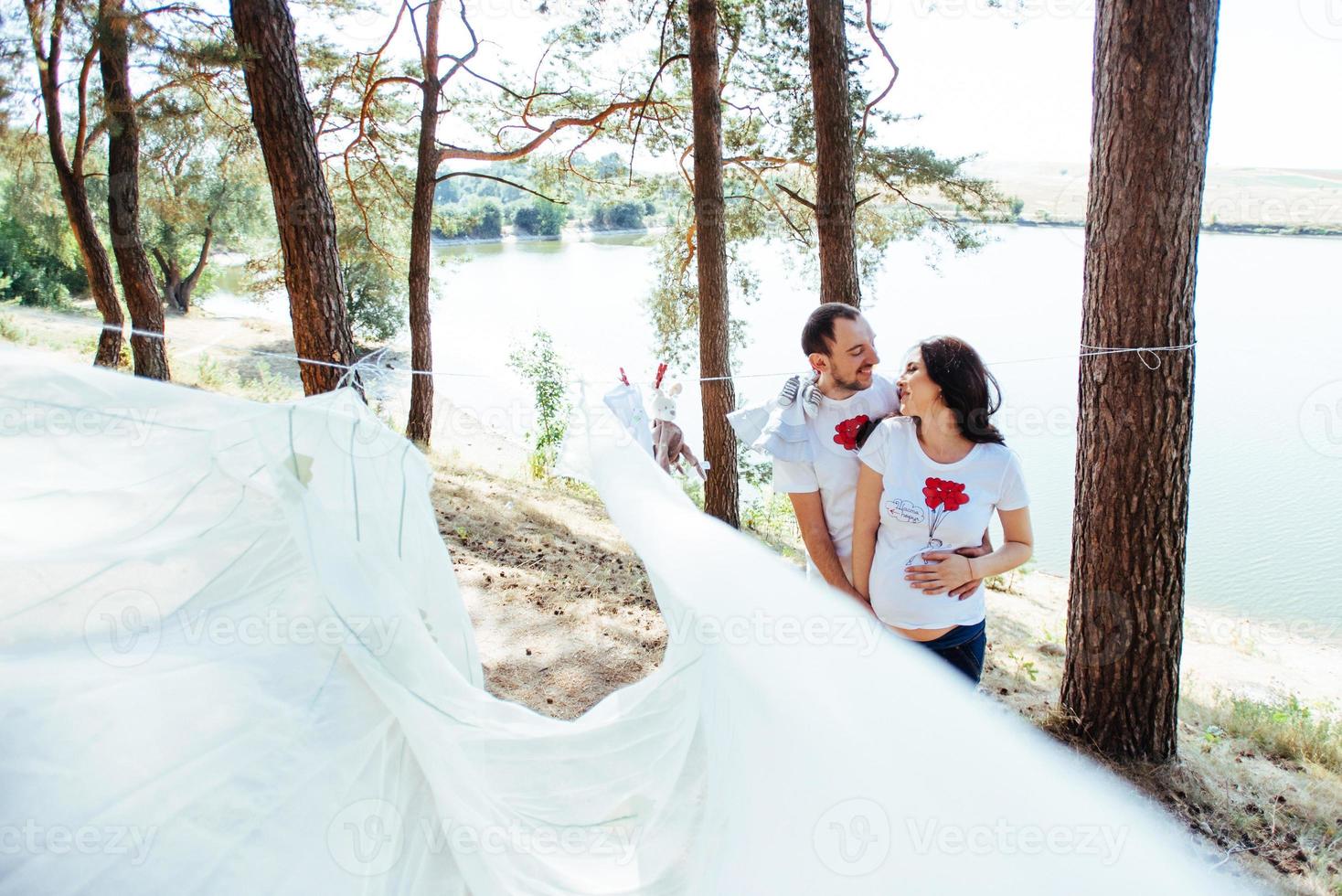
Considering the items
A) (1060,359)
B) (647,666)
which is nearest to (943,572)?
(647,666)

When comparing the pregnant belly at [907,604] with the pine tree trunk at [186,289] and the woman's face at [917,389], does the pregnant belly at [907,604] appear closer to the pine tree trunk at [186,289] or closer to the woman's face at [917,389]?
the woman's face at [917,389]

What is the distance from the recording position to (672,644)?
83.2 inches

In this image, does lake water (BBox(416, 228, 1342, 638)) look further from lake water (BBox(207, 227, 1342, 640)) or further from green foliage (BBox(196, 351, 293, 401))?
green foliage (BBox(196, 351, 293, 401))

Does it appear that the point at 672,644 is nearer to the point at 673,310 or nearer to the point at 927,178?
the point at 927,178

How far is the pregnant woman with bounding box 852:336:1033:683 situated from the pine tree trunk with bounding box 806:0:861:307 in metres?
3.32

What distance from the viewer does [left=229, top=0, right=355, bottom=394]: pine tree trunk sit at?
4.08 meters

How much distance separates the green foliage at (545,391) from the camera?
10.3 meters

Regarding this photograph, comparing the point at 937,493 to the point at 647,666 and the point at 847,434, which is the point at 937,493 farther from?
the point at 647,666

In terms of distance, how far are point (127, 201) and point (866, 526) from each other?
27.1 feet

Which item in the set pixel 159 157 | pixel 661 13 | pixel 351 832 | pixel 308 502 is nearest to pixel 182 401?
pixel 308 502

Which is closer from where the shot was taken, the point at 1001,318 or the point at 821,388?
the point at 821,388

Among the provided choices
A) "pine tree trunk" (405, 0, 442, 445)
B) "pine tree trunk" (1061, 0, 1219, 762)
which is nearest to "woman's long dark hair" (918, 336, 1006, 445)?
"pine tree trunk" (1061, 0, 1219, 762)

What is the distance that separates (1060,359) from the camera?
26.5 feet

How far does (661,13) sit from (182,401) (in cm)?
721
